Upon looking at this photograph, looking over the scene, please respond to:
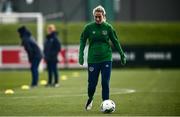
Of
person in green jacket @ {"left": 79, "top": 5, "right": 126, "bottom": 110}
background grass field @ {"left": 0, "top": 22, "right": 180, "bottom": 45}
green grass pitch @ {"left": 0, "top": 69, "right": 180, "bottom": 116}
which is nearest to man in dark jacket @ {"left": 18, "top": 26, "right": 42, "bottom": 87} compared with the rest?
green grass pitch @ {"left": 0, "top": 69, "right": 180, "bottom": 116}

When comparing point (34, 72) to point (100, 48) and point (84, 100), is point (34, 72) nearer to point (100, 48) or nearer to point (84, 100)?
point (84, 100)

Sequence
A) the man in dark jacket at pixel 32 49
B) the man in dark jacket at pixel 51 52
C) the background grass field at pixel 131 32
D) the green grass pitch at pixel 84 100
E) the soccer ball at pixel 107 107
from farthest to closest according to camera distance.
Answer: the background grass field at pixel 131 32
the man in dark jacket at pixel 51 52
the man in dark jacket at pixel 32 49
the green grass pitch at pixel 84 100
the soccer ball at pixel 107 107

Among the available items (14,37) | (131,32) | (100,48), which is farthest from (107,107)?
(131,32)

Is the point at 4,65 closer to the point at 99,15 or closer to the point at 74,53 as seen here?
the point at 74,53

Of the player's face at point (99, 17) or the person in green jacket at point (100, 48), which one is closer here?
the player's face at point (99, 17)

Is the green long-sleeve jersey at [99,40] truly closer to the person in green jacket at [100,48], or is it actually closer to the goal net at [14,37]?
the person in green jacket at [100,48]

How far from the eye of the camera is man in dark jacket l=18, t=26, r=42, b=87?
26516mm

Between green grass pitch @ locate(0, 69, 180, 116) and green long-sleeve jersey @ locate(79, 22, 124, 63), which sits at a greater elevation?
green long-sleeve jersey @ locate(79, 22, 124, 63)

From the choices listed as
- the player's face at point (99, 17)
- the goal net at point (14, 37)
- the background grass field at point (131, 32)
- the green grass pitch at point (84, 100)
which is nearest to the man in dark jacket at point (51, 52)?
the green grass pitch at point (84, 100)

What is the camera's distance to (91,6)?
43094mm

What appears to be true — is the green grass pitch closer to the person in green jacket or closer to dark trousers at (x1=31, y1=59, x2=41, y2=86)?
dark trousers at (x1=31, y1=59, x2=41, y2=86)

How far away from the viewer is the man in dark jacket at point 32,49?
26.5 metres

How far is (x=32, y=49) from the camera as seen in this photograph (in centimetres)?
2669

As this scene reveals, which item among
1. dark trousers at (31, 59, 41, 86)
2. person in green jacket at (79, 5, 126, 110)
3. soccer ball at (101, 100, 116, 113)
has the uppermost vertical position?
person in green jacket at (79, 5, 126, 110)
